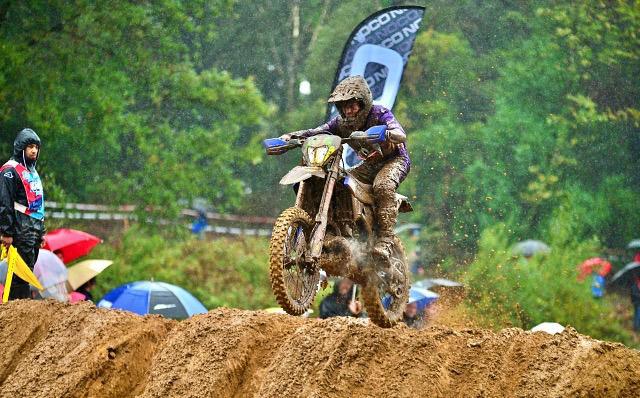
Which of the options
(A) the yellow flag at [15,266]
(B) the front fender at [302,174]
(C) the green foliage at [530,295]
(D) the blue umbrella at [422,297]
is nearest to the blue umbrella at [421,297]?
(D) the blue umbrella at [422,297]

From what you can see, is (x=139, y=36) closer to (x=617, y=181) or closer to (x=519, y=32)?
(x=519, y=32)

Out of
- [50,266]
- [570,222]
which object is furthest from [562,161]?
[50,266]

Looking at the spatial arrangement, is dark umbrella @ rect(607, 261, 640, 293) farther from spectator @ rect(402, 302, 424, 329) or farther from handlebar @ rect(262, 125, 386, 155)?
handlebar @ rect(262, 125, 386, 155)

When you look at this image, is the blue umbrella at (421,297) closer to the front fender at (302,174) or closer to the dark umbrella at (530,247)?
the front fender at (302,174)

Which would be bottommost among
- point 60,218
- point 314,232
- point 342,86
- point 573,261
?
point 573,261

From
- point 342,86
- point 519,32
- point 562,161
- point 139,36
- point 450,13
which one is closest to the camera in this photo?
point 342,86

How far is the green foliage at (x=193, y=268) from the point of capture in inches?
765

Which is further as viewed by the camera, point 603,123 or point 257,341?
point 603,123

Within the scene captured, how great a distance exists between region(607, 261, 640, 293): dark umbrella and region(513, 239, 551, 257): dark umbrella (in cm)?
143

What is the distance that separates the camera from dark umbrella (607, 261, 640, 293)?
1678cm

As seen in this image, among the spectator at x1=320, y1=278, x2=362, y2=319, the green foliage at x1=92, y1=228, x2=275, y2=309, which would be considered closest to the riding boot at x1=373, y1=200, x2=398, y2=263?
the spectator at x1=320, y1=278, x2=362, y2=319

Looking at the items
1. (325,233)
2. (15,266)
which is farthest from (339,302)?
(15,266)

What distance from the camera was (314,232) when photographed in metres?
8.62

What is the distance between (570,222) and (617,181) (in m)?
2.66
